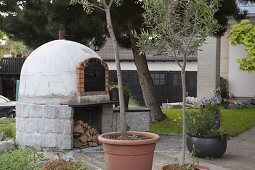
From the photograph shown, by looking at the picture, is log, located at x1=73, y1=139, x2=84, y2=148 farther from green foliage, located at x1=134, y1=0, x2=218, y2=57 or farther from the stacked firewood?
green foliage, located at x1=134, y1=0, x2=218, y2=57

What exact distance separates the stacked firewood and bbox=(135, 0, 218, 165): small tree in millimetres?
3646

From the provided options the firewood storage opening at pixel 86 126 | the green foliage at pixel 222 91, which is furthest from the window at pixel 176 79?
the firewood storage opening at pixel 86 126

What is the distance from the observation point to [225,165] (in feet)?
27.3

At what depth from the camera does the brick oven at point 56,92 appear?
927 centimetres

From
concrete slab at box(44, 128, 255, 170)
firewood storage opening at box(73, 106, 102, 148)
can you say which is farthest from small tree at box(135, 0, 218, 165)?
firewood storage opening at box(73, 106, 102, 148)

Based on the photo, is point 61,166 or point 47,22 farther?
point 47,22

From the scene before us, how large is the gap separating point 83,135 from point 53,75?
150 cm

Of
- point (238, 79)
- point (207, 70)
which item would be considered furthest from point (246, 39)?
point (238, 79)

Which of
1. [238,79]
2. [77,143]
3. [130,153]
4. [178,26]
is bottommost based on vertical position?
[77,143]

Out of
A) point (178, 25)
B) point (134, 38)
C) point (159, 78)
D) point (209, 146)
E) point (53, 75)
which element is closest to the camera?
point (178, 25)

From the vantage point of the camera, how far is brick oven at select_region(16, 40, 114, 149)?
927cm

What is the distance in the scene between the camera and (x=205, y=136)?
873 centimetres

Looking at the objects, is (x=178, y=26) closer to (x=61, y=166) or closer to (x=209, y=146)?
(x=61, y=166)

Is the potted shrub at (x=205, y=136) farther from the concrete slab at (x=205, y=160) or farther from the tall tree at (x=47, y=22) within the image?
the tall tree at (x=47, y=22)
